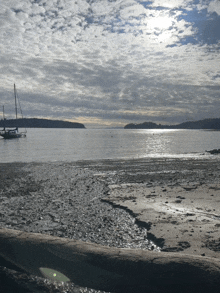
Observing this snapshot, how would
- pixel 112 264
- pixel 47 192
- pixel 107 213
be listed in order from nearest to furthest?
pixel 112 264 → pixel 107 213 → pixel 47 192

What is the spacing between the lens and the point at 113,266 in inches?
140

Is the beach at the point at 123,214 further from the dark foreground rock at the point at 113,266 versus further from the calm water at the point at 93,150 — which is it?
the calm water at the point at 93,150

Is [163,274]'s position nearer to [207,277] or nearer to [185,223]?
[207,277]

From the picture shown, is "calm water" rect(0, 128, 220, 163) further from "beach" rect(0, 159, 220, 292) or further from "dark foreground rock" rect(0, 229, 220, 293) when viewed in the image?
"dark foreground rock" rect(0, 229, 220, 293)

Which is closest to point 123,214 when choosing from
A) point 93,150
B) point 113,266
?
point 113,266

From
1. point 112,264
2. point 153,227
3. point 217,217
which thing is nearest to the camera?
point 112,264

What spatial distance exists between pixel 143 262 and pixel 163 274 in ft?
1.13

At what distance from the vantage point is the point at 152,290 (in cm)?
322

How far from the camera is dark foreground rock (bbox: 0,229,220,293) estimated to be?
3244mm

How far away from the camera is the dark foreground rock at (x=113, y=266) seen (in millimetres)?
3244

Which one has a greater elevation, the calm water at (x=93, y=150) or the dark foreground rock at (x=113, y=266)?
the dark foreground rock at (x=113, y=266)

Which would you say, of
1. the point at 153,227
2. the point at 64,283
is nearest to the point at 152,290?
the point at 64,283

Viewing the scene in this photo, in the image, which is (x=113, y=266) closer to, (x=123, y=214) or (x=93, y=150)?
(x=123, y=214)

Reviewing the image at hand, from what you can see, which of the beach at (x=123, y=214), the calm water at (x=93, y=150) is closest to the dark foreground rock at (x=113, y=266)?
the beach at (x=123, y=214)
